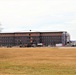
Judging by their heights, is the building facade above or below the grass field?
above

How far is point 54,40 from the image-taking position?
152 m

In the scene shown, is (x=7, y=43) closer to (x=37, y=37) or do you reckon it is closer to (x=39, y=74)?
(x=37, y=37)

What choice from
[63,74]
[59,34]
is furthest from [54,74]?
[59,34]

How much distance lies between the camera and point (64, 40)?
506 feet

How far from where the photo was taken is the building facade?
151375mm

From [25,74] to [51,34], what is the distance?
447 feet

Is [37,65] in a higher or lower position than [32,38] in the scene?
lower

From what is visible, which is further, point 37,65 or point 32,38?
point 32,38

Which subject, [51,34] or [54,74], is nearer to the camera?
[54,74]

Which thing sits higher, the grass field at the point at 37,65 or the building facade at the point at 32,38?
the building facade at the point at 32,38

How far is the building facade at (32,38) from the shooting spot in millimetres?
151375

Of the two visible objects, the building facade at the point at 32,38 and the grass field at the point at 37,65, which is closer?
the grass field at the point at 37,65

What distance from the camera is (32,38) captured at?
157000 millimetres

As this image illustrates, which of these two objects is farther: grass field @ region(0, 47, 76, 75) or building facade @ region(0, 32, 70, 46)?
building facade @ region(0, 32, 70, 46)
